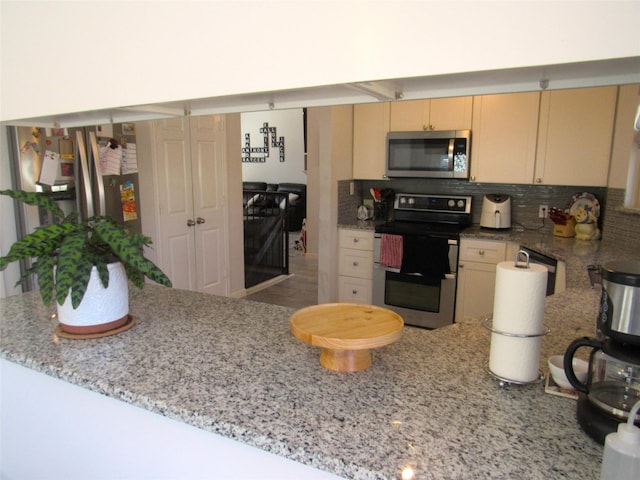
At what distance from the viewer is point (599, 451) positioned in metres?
0.84

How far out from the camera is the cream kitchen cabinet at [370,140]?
4117mm

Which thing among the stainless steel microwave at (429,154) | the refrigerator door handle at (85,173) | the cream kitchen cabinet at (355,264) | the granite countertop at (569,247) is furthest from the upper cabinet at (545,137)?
the refrigerator door handle at (85,173)

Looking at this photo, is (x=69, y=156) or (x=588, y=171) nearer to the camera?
(x=69, y=156)

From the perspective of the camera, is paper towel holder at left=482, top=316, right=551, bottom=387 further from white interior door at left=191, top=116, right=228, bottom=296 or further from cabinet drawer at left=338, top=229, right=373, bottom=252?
white interior door at left=191, top=116, right=228, bottom=296

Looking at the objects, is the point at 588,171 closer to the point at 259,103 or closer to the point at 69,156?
the point at 259,103

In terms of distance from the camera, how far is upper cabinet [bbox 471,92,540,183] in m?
3.57

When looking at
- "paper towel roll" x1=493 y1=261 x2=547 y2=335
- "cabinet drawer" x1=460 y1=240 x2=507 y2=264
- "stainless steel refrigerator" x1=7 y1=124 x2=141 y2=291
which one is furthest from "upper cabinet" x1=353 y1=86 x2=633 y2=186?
"paper towel roll" x1=493 y1=261 x2=547 y2=335

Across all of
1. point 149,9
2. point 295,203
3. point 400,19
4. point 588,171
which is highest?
point 149,9

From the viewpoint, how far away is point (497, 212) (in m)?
3.78

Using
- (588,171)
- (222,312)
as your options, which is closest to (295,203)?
(588,171)

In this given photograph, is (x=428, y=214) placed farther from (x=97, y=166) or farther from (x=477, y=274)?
(x=97, y=166)

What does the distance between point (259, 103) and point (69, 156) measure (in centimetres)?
194

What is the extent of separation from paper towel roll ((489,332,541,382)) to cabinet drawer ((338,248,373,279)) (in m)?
2.98

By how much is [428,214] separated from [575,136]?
132cm
